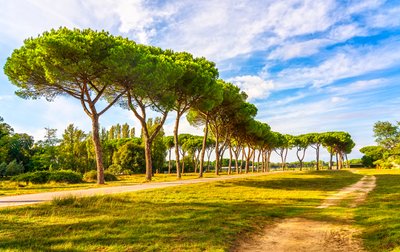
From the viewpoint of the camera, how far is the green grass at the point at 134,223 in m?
7.65

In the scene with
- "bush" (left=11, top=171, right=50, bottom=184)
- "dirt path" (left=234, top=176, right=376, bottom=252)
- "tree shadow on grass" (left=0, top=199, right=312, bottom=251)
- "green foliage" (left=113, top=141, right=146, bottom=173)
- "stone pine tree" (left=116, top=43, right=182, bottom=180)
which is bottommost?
"dirt path" (left=234, top=176, right=376, bottom=252)

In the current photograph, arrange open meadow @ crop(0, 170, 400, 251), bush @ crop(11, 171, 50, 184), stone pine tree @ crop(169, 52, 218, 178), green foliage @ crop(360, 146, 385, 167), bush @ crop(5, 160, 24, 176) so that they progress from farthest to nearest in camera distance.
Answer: green foliage @ crop(360, 146, 385, 167), bush @ crop(5, 160, 24, 176), stone pine tree @ crop(169, 52, 218, 178), bush @ crop(11, 171, 50, 184), open meadow @ crop(0, 170, 400, 251)

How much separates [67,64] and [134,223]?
17.8 meters

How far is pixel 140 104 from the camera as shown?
31797 millimetres

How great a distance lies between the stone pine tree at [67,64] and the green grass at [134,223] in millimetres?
13219

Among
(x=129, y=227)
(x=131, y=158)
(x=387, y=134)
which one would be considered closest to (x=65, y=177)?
(x=129, y=227)

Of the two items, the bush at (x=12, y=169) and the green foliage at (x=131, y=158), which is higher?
the green foliage at (x=131, y=158)

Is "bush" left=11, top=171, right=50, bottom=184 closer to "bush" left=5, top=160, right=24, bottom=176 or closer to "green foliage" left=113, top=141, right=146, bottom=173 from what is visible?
"bush" left=5, top=160, right=24, bottom=176

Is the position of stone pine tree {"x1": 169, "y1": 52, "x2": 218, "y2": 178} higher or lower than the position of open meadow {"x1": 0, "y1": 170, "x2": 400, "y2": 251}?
higher

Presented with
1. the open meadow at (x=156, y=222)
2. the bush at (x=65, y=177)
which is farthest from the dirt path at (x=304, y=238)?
the bush at (x=65, y=177)

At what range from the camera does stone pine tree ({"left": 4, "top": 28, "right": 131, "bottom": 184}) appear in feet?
76.1

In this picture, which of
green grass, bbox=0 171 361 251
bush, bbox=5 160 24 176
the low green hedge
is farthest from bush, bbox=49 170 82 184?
bush, bbox=5 160 24 176

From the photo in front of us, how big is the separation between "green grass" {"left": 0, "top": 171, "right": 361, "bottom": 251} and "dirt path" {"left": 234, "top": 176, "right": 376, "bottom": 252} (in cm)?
56

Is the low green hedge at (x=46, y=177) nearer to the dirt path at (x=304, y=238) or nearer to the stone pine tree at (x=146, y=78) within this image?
the stone pine tree at (x=146, y=78)
